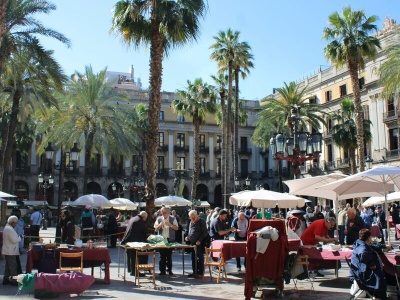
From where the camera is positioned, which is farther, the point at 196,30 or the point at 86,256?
the point at 196,30

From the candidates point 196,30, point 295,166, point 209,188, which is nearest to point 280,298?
point 295,166

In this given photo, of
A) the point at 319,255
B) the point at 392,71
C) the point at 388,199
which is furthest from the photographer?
the point at 392,71

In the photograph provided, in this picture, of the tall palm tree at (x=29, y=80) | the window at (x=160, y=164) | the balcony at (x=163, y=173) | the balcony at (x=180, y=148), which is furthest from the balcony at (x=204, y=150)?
the tall palm tree at (x=29, y=80)

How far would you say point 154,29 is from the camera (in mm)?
16703

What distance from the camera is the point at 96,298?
28.4 feet

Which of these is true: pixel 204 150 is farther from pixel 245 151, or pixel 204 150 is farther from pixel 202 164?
pixel 245 151

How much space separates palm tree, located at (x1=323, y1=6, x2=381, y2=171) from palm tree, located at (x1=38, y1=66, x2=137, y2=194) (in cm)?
1386

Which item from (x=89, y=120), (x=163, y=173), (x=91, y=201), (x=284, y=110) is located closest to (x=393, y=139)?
(x=284, y=110)

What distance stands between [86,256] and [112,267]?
3.55 meters

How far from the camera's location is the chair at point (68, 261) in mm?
9641

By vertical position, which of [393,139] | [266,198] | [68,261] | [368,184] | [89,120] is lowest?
[68,261]

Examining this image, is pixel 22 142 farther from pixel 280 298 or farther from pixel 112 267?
pixel 280 298

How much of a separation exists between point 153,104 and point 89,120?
14150 mm

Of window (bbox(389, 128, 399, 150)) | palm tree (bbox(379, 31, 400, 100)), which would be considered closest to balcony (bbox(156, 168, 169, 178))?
window (bbox(389, 128, 399, 150))
